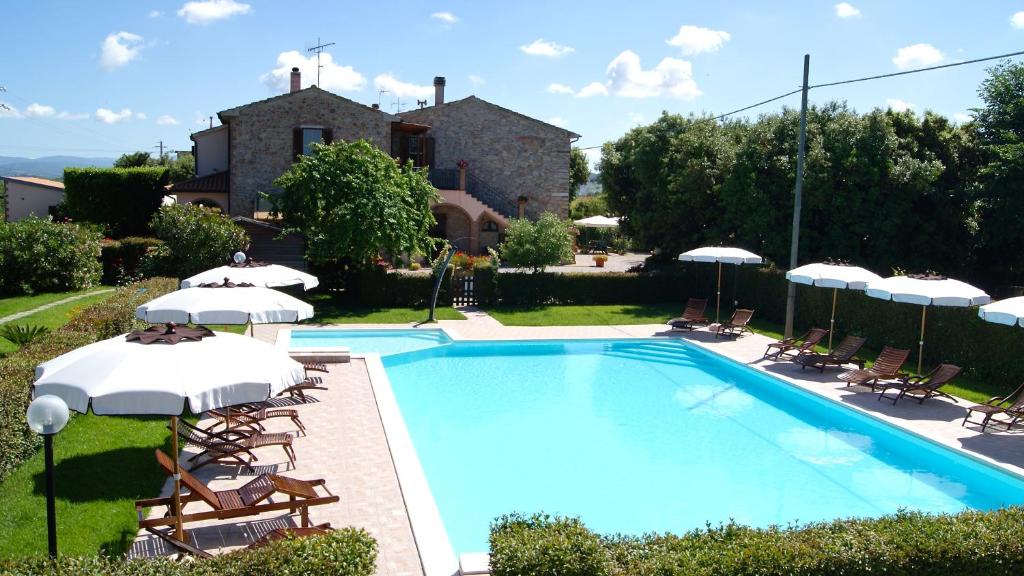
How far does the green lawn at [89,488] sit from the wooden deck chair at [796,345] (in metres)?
13.8

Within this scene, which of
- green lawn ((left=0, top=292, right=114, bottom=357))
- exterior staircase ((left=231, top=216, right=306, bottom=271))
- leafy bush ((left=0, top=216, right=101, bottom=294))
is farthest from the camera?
exterior staircase ((left=231, top=216, right=306, bottom=271))

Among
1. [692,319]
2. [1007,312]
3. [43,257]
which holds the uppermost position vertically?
[1007,312]

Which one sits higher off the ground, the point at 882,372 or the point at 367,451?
the point at 882,372

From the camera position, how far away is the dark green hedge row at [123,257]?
25.8 meters

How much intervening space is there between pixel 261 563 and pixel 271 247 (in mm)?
23195

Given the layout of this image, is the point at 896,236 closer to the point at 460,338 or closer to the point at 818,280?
the point at 818,280

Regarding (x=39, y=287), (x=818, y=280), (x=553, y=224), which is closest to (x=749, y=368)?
(x=818, y=280)

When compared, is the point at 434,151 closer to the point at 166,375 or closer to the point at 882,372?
the point at 882,372

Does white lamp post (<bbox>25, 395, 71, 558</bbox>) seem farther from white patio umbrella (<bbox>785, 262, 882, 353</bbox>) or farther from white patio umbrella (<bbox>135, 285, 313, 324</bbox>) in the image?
white patio umbrella (<bbox>785, 262, 882, 353</bbox>)

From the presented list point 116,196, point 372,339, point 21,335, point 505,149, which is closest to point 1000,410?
point 372,339

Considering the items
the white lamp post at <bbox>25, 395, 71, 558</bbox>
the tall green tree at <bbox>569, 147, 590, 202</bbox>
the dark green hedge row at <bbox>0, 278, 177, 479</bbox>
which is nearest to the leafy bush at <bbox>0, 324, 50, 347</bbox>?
the dark green hedge row at <bbox>0, 278, 177, 479</bbox>

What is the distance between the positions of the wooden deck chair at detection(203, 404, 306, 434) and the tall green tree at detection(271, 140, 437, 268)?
1258 centimetres

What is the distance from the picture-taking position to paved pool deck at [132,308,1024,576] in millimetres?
8062

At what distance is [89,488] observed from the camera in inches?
345
